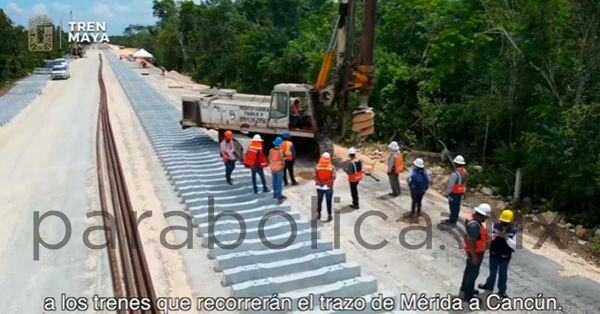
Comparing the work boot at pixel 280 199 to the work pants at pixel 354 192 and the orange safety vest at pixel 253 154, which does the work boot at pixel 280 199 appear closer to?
the orange safety vest at pixel 253 154

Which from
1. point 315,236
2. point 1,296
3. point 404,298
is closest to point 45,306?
point 1,296

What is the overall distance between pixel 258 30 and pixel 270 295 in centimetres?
3430

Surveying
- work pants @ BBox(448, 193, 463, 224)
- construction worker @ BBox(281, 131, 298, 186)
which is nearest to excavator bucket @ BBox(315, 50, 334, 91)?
construction worker @ BBox(281, 131, 298, 186)

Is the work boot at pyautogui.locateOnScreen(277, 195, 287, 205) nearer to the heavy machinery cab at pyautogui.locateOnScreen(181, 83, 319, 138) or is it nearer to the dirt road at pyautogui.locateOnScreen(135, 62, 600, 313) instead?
the dirt road at pyautogui.locateOnScreen(135, 62, 600, 313)

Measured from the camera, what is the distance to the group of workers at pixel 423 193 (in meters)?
8.19

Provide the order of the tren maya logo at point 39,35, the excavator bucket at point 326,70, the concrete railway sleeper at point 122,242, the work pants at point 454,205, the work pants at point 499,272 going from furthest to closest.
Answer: the tren maya logo at point 39,35
the excavator bucket at point 326,70
the work pants at point 454,205
the concrete railway sleeper at point 122,242
the work pants at point 499,272

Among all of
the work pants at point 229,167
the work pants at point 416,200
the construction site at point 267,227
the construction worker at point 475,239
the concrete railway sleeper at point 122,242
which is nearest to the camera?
the construction worker at point 475,239

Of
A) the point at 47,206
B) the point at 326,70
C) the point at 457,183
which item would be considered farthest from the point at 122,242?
the point at 326,70

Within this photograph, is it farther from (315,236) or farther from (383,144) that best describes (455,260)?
(383,144)

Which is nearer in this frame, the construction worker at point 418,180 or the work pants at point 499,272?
the work pants at point 499,272

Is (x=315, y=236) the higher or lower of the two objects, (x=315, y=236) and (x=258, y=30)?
the lower

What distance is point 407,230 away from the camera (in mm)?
11828

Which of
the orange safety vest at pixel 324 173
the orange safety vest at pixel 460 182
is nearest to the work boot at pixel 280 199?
the orange safety vest at pixel 324 173

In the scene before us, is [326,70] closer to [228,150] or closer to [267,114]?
[267,114]
